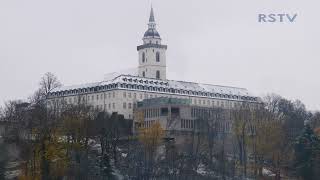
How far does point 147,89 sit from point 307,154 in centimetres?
6500

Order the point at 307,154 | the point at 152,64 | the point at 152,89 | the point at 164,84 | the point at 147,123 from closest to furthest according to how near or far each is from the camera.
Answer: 1. the point at 307,154
2. the point at 147,123
3. the point at 152,89
4. the point at 164,84
5. the point at 152,64

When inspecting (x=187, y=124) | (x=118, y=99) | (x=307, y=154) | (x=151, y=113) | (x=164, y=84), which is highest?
(x=164, y=84)

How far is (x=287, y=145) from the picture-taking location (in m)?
99.6

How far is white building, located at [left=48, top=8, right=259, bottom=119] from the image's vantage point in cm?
13925

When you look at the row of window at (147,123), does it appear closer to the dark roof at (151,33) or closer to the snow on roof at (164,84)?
the snow on roof at (164,84)

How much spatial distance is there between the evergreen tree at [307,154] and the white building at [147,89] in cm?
5733

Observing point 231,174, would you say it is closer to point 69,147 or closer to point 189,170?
point 189,170

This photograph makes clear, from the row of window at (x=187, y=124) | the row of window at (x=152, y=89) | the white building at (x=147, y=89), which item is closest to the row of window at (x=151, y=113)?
the row of window at (x=187, y=124)

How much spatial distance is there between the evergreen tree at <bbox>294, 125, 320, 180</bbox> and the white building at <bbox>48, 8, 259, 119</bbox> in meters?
57.3

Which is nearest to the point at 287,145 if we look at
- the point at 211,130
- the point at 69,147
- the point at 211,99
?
the point at 211,130

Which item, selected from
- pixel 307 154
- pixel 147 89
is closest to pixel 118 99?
pixel 147 89

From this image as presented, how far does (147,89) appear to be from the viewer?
143 meters

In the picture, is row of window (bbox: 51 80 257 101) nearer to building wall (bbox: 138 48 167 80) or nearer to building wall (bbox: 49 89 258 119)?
building wall (bbox: 49 89 258 119)

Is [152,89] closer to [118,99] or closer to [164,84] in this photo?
[164,84]
